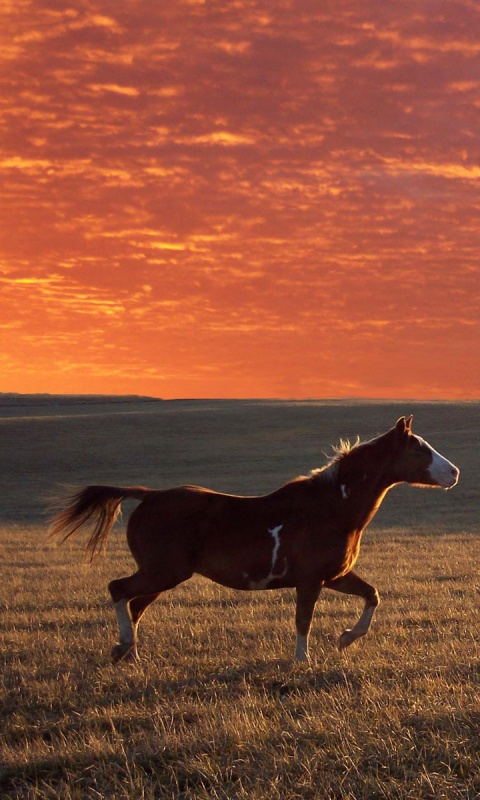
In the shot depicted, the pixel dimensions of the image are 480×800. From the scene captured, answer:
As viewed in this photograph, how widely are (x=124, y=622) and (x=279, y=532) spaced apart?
5.76 feet

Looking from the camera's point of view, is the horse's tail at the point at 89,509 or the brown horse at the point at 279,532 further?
the horse's tail at the point at 89,509

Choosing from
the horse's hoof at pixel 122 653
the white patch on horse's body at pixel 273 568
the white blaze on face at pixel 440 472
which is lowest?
the horse's hoof at pixel 122 653

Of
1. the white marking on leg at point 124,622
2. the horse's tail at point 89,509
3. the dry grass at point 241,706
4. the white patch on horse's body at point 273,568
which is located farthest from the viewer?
the horse's tail at point 89,509

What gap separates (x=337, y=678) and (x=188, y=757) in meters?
2.20

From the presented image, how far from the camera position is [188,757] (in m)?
5.43

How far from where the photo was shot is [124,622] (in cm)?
809

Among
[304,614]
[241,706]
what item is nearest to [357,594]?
[304,614]

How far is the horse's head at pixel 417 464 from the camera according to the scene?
8.73 meters

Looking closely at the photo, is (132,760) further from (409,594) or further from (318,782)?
(409,594)

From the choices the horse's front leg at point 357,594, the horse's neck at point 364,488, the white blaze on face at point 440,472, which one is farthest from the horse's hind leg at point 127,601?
the white blaze on face at point 440,472

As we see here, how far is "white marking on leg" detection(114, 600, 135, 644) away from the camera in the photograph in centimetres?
805

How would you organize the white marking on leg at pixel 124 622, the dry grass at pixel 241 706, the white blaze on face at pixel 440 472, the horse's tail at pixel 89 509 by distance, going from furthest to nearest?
the horse's tail at pixel 89 509 < the white blaze on face at pixel 440 472 < the white marking on leg at pixel 124 622 < the dry grass at pixel 241 706

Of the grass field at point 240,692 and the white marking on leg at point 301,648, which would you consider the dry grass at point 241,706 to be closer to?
the grass field at point 240,692

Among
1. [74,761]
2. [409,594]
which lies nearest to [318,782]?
[74,761]
